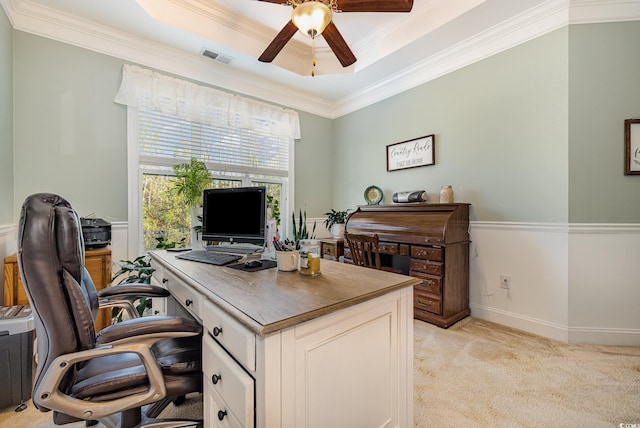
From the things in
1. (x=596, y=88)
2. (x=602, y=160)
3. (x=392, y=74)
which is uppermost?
(x=392, y=74)

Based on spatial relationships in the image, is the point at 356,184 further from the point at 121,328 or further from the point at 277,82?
the point at 121,328

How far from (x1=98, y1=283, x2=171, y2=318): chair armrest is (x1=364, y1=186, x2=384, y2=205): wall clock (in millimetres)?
2842

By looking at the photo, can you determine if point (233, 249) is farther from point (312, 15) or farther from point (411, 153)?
point (411, 153)

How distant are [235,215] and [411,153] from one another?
7.93 ft

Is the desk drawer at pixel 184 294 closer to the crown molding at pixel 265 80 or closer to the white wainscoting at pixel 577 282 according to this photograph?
the crown molding at pixel 265 80

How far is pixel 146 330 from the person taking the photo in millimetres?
962

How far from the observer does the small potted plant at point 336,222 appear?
3.98 meters

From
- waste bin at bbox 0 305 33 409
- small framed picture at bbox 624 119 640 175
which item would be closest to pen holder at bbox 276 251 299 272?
waste bin at bbox 0 305 33 409

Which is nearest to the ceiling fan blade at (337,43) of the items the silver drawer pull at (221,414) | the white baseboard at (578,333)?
the silver drawer pull at (221,414)

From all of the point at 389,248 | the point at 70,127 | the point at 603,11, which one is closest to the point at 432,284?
the point at 389,248

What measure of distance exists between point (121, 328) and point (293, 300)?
1.95ft

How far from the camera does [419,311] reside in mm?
2795

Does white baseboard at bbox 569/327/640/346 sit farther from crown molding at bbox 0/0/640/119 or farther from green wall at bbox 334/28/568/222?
crown molding at bbox 0/0/640/119

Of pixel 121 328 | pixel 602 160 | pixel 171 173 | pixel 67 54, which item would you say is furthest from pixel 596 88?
pixel 67 54
